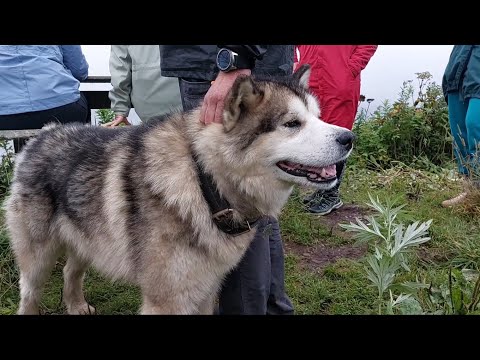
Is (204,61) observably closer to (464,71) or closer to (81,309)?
(81,309)

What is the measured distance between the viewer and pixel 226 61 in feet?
7.21

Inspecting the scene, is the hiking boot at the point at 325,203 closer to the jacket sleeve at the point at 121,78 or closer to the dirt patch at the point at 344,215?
the dirt patch at the point at 344,215

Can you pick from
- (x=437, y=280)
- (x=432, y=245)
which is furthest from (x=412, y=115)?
(x=437, y=280)

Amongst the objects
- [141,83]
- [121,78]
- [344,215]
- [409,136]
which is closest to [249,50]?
[141,83]

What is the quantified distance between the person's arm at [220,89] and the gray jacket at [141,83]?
134 centimetres

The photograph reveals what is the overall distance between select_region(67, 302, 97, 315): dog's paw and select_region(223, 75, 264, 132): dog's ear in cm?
177

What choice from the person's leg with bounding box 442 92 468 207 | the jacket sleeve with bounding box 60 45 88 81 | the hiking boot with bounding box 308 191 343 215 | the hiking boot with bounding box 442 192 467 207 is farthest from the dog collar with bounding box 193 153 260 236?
the hiking boot with bounding box 442 192 467 207

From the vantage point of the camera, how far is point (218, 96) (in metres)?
2.26

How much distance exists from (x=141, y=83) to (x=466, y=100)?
2.75 meters

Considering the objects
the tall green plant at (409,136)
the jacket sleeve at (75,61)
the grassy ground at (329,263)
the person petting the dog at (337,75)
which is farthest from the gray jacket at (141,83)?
the tall green plant at (409,136)

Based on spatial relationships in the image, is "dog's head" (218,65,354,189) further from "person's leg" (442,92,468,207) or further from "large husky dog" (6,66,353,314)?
"person's leg" (442,92,468,207)

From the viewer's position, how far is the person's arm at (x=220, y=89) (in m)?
2.19

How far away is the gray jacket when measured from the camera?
12.0ft
